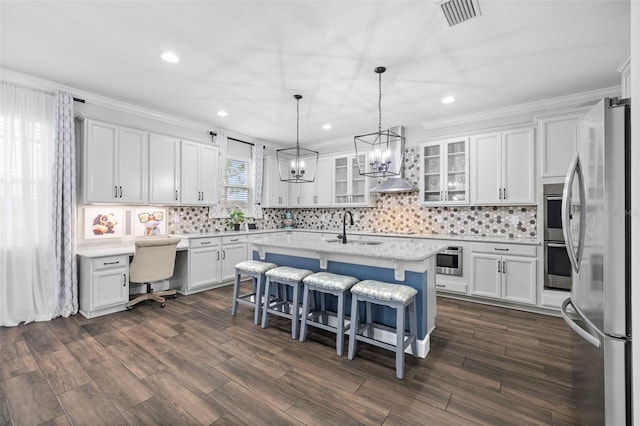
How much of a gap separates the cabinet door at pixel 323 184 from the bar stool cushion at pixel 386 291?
3585mm

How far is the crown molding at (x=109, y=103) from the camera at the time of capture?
10.4 feet

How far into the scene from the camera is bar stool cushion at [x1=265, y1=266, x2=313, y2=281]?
2.97 meters

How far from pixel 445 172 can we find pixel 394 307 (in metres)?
2.99

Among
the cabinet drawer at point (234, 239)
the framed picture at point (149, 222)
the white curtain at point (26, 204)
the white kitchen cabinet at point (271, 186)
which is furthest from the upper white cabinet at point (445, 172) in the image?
the white curtain at point (26, 204)

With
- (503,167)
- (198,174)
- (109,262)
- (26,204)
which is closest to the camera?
(26,204)

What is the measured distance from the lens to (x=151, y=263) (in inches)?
151

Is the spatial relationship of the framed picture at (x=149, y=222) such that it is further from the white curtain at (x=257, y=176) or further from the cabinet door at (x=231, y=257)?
the white curtain at (x=257, y=176)

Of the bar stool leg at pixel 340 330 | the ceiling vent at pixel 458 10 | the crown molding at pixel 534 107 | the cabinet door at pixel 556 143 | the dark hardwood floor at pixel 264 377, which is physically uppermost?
the ceiling vent at pixel 458 10

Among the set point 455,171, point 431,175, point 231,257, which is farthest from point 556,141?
point 231,257

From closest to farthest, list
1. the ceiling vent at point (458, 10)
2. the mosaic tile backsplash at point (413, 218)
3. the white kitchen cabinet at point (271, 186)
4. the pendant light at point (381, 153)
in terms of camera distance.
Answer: the ceiling vent at point (458, 10) < the pendant light at point (381, 153) < the mosaic tile backsplash at point (413, 218) < the white kitchen cabinet at point (271, 186)

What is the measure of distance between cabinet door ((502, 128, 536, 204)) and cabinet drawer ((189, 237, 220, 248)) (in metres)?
4.48

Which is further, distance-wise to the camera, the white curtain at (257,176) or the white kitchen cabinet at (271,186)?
the white kitchen cabinet at (271,186)

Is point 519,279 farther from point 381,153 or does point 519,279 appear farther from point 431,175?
point 381,153

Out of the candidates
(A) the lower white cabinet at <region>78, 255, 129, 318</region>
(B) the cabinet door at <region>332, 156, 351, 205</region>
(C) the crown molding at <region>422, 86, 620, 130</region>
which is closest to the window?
(B) the cabinet door at <region>332, 156, 351, 205</region>
